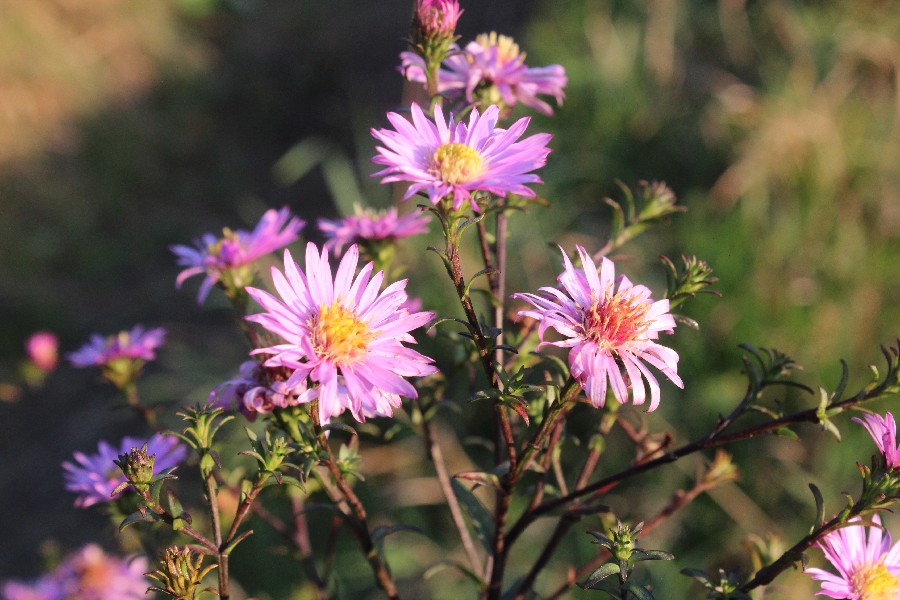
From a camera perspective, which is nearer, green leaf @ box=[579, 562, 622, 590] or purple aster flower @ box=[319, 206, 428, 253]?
green leaf @ box=[579, 562, 622, 590]

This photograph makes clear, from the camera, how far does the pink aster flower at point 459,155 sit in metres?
0.56

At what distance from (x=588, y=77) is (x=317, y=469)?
2.44m

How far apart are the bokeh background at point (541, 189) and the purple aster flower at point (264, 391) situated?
3.25 feet

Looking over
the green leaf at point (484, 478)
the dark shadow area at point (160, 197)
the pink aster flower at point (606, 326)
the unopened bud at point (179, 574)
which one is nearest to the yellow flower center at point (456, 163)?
the pink aster flower at point (606, 326)

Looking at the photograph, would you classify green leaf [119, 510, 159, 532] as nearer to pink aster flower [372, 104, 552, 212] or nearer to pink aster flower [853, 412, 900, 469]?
pink aster flower [372, 104, 552, 212]

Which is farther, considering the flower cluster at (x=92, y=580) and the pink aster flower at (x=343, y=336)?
the flower cluster at (x=92, y=580)

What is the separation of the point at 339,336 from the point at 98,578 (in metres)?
0.67

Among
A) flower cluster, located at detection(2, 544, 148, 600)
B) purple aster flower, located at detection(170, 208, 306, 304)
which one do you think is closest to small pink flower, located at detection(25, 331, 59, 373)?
flower cluster, located at detection(2, 544, 148, 600)

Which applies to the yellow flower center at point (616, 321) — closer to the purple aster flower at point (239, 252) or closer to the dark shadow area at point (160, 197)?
the purple aster flower at point (239, 252)

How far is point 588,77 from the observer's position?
9.06 ft

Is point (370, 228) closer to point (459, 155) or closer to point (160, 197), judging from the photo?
point (459, 155)

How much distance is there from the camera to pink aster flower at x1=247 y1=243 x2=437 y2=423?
523 millimetres

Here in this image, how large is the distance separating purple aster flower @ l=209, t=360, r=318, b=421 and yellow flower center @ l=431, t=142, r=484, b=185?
19 centimetres

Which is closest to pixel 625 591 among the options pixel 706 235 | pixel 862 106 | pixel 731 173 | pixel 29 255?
pixel 706 235
